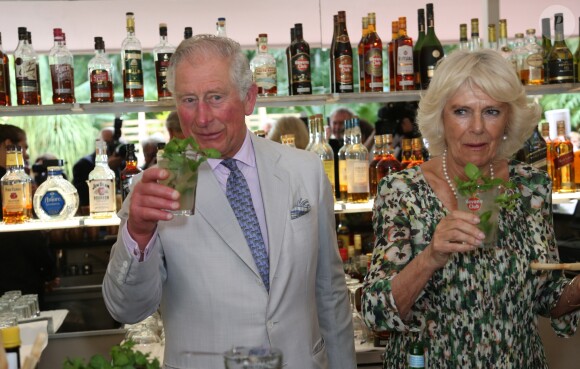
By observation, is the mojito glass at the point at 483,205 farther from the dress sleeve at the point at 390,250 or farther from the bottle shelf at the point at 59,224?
the bottle shelf at the point at 59,224

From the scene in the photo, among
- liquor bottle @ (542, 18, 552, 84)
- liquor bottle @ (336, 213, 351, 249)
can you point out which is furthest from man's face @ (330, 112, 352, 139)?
liquor bottle @ (542, 18, 552, 84)

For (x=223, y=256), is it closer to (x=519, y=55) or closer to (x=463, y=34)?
(x=463, y=34)

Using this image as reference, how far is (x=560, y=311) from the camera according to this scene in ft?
8.31

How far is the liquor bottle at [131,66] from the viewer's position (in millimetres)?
4020

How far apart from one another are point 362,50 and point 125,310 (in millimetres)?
2411

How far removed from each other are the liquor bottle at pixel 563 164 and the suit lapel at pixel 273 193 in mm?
2294

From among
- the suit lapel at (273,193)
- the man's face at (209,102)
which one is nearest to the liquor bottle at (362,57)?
the suit lapel at (273,193)

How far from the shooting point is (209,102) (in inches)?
94.7

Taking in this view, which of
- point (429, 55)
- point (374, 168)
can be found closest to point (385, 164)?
point (374, 168)

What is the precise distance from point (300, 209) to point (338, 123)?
2.59m

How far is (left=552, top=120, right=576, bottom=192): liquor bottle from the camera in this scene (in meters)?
4.47

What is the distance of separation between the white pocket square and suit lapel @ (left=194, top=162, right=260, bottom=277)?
0.19 metres

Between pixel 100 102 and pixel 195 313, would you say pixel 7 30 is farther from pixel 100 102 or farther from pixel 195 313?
pixel 195 313

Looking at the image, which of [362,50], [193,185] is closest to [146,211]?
[193,185]
